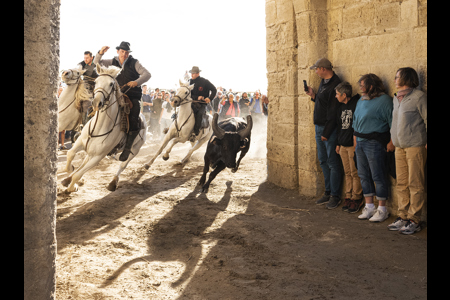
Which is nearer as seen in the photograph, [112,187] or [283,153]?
[112,187]

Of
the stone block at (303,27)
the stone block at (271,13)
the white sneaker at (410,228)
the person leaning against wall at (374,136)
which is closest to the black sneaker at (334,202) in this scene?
the person leaning against wall at (374,136)

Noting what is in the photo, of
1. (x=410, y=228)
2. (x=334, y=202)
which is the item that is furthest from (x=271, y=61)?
(x=410, y=228)

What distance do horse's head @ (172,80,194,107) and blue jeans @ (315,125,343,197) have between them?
3632 millimetres

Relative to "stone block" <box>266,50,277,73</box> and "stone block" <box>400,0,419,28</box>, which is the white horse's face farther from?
"stone block" <box>400,0,419,28</box>

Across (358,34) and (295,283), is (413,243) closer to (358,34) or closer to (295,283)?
(295,283)

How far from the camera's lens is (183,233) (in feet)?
17.6

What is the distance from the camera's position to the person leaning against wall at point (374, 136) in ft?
18.0

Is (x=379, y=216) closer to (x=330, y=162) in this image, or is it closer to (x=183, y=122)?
(x=330, y=162)

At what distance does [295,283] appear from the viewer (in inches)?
146

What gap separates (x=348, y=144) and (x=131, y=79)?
435 centimetres

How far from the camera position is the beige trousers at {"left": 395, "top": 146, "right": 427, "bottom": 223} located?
4902mm

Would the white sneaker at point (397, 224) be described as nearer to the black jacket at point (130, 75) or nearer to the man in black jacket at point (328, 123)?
the man in black jacket at point (328, 123)

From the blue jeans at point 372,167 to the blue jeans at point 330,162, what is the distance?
67 cm

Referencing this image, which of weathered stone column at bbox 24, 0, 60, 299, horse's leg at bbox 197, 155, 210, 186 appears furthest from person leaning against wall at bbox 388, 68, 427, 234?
weathered stone column at bbox 24, 0, 60, 299
